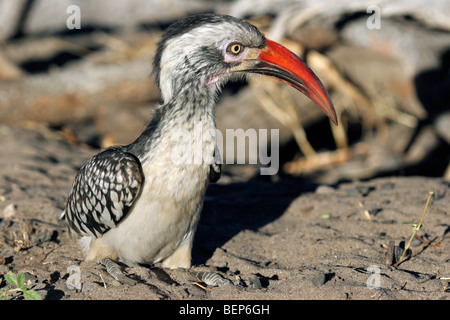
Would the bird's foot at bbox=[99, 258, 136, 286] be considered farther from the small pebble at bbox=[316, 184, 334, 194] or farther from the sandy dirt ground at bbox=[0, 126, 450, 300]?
the small pebble at bbox=[316, 184, 334, 194]

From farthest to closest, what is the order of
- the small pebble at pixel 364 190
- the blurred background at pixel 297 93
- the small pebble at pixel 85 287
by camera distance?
the blurred background at pixel 297 93
the small pebble at pixel 364 190
the small pebble at pixel 85 287

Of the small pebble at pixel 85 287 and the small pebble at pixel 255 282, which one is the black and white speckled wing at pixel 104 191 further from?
the small pebble at pixel 255 282

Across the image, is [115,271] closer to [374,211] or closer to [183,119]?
[183,119]

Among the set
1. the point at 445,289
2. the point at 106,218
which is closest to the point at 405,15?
the point at 445,289

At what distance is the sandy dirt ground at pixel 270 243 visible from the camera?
14.3 ft

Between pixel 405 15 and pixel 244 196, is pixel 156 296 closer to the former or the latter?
pixel 244 196

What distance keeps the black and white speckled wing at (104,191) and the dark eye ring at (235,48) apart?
117 centimetres

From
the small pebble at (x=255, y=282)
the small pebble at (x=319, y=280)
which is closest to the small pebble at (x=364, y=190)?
the small pebble at (x=319, y=280)

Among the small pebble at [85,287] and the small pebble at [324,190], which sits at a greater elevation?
the small pebble at [324,190]

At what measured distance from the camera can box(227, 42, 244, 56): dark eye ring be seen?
15.1ft

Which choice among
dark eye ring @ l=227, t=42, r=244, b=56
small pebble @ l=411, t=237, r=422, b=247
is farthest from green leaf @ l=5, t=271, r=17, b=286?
small pebble @ l=411, t=237, r=422, b=247

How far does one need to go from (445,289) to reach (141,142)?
2.63 meters

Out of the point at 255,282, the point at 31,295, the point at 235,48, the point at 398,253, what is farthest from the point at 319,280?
the point at 31,295

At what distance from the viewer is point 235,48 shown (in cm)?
461
